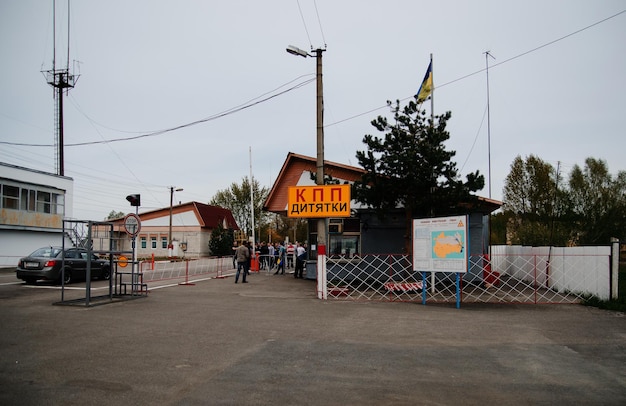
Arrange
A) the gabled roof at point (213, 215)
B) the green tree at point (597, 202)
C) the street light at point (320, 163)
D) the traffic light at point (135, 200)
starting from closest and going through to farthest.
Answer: the street light at point (320, 163)
the traffic light at point (135, 200)
the green tree at point (597, 202)
the gabled roof at point (213, 215)

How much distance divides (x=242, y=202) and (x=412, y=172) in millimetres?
50727

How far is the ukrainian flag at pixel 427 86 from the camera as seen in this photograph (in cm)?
1778

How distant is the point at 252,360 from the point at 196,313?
16.1ft

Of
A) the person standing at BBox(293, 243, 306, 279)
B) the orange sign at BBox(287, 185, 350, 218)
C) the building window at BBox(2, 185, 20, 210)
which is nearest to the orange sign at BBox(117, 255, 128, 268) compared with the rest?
the orange sign at BBox(287, 185, 350, 218)

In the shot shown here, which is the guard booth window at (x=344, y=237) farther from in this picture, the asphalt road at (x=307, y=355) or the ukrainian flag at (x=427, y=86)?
the asphalt road at (x=307, y=355)

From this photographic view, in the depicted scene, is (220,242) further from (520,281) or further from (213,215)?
(520,281)

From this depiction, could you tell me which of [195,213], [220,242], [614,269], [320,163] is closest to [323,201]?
[320,163]

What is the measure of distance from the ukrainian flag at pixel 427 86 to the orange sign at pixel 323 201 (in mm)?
5323

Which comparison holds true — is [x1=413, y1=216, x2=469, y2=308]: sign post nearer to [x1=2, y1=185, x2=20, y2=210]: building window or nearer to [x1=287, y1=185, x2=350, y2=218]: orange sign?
[x1=287, y1=185, x2=350, y2=218]: orange sign

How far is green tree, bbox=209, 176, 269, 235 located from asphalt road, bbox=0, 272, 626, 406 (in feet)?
166

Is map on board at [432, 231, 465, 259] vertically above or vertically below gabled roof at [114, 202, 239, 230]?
below

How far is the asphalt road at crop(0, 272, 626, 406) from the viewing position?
18.0 ft

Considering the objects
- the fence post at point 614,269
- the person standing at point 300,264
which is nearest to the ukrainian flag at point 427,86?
the fence post at point 614,269

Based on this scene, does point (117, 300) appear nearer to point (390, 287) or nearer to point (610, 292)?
point (390, 287)
